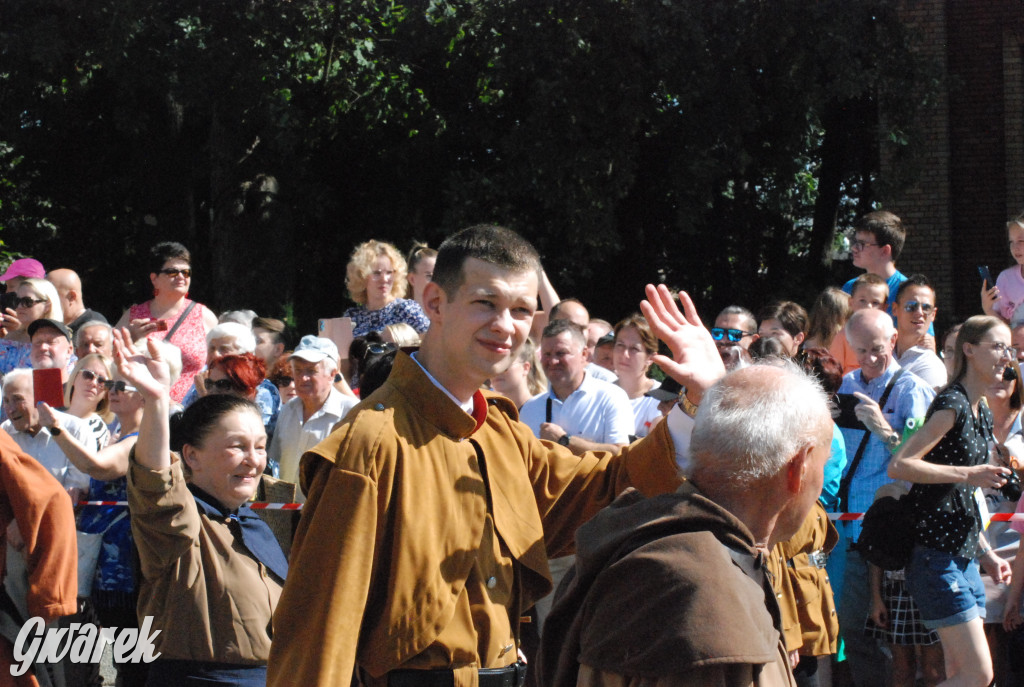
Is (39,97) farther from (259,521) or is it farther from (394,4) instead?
(259,521)

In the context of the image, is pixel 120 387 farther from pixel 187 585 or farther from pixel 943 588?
pixel 943 588

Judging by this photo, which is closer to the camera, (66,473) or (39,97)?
(66,473)

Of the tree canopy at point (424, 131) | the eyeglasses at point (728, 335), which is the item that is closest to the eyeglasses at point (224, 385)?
the eyeglasses at point (728, 335)

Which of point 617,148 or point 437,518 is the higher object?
point 617,148

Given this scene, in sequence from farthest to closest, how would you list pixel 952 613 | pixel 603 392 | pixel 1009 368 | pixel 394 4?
pixel 394 4 < pixel 603 392 < pixel 1009 368 < pixel 952 613

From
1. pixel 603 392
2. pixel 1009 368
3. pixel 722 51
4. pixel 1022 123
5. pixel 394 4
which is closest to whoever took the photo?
pixel 1009 368

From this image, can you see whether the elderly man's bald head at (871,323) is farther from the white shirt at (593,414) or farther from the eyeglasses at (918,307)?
the white shirt at (593,414)

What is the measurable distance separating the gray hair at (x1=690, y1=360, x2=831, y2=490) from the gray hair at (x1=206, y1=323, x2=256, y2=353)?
526 cm

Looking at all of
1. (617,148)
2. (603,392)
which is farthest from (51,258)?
(603,392)

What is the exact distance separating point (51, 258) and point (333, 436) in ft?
46.7

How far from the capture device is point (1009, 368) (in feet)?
18.9

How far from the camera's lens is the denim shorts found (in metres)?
5.15

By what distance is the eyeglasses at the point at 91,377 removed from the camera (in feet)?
20.4

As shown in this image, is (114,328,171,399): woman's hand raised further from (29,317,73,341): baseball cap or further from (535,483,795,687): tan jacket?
(29,317,73,341): baseball cap
